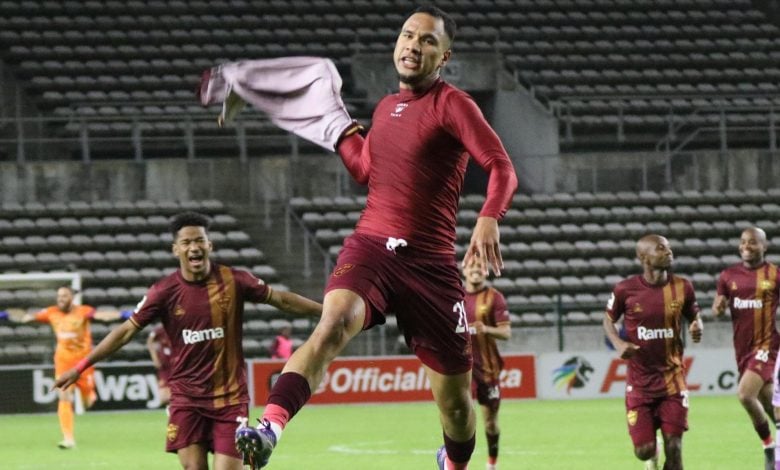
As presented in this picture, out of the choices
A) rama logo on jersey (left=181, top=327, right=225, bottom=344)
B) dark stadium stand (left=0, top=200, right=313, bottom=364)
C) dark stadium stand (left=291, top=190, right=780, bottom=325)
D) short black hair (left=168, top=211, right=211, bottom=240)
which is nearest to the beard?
short black hair (left=168, top=211, right=211, bottom=240)

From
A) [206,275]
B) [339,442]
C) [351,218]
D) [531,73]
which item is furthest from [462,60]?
[206,275]

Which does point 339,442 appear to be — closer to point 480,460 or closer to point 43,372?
point 480,460

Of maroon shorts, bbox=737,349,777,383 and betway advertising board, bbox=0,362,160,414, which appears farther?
betway advertising board, bbox=0,362,160,414

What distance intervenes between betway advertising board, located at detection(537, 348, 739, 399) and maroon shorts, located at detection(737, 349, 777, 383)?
1073 centimetres

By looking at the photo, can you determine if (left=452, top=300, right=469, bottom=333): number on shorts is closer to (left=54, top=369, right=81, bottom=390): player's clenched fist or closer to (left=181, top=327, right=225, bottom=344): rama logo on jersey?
(left=181, top=327, right=225, bottom=344): rama logo on jersey

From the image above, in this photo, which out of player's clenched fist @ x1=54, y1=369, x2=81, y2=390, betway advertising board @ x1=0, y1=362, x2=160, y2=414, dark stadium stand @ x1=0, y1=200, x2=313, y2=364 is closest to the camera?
player's clenched fist @ x1=54, y1=369, x2=81, y2=390

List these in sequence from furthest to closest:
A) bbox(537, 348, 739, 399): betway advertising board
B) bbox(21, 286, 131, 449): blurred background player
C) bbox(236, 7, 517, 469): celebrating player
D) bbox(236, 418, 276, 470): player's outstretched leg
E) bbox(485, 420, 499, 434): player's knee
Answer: bbox(537, 348, 739, 399): betway advertising board < bbox(21, 286, 131, 449): blurred background player < bbox(485, 420, 499, 434): player's knee < bbox(236, 7, 517, 469): celebrating player < bbox(236, 418, 276, 470): player's outstretched leg

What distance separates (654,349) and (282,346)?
1241 centimetres

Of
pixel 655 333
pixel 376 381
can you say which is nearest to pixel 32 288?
pixel 376 381

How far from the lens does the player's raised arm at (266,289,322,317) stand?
8.79 metres

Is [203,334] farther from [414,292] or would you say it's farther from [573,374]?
[573,374]

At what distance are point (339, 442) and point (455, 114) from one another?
10.9 meters

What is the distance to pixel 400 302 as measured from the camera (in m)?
6.98

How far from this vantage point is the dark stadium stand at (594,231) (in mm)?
27547
